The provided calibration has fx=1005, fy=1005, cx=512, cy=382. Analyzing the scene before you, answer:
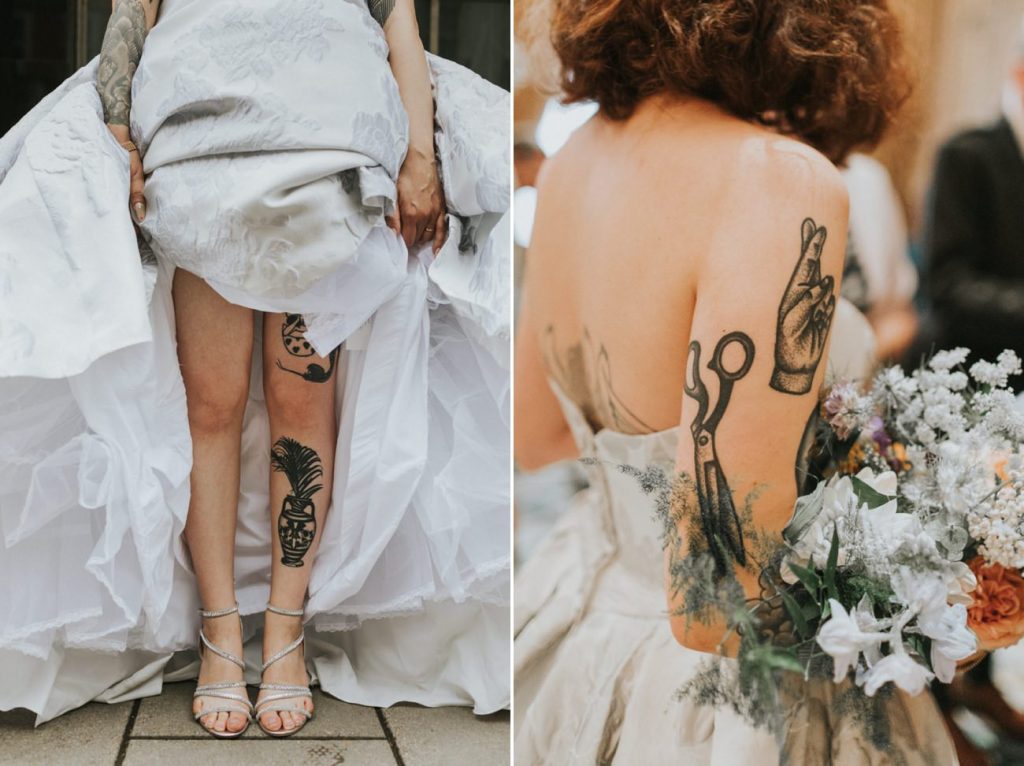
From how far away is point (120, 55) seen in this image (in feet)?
5.57

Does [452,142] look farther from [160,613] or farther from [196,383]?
[160,613]

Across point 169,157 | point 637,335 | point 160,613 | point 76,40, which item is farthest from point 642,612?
point 76,40

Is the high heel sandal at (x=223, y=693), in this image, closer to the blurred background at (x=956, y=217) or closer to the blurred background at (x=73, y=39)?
the blurred background at (x=73, y=39)

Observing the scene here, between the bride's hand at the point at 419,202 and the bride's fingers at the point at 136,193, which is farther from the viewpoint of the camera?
the bride's hand at the point at 419,202

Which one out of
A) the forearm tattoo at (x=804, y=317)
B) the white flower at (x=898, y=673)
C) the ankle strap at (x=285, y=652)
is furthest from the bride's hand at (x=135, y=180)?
the white flower at (x=898, y=673)

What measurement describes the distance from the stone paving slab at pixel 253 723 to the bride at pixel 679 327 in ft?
1.35

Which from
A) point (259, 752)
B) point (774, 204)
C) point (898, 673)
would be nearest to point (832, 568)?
point (898, 673)

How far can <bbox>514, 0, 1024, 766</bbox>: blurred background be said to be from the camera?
135cm

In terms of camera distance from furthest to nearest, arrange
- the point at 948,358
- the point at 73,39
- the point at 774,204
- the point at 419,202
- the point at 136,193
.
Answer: the point at 73,39 → the point at 419,202 → the point at 136,193 → the point at 948,358 → the point at 774,204

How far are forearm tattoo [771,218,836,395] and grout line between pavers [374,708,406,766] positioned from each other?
0.91 m

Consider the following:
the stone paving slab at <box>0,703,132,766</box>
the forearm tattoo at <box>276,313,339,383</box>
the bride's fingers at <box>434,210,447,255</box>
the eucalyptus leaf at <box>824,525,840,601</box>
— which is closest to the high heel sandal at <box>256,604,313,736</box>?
the stone paving slab at <box>0,703,132,766</box>

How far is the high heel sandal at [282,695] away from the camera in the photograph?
178 cm

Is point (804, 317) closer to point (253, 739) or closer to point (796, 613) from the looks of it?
point (796, 613)

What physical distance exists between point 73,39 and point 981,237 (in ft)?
5.35
